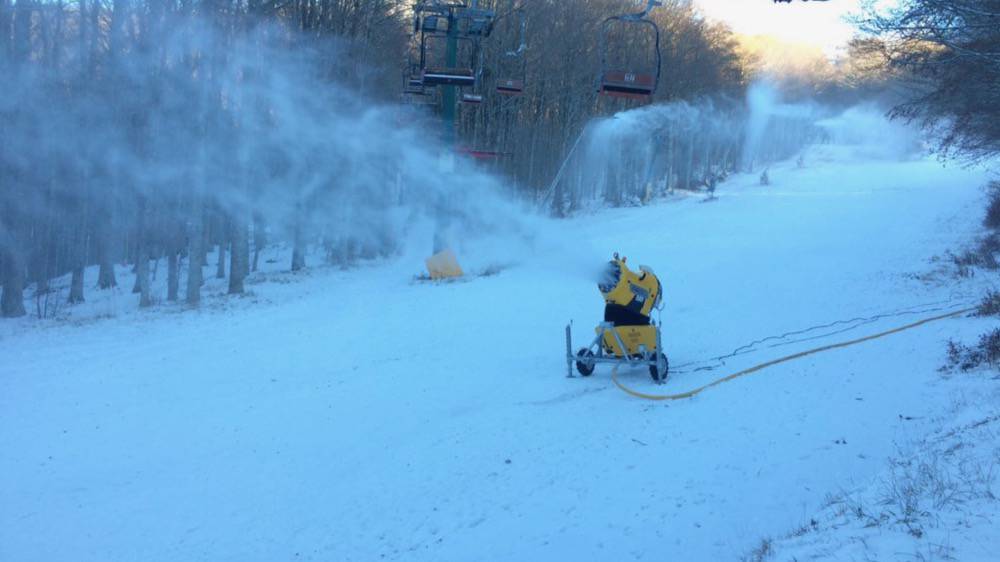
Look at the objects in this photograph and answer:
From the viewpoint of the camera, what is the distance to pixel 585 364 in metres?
13.7

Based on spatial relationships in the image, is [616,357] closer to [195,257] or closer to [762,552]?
[762,552]

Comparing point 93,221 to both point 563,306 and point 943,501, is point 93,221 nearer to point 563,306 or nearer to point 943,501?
point 563,306

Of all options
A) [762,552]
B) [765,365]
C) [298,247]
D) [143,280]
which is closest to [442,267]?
[298,247]

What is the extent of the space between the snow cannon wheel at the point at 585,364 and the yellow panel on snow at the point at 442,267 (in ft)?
45.4

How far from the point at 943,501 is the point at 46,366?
53.7ft

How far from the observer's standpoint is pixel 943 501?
5395 mm

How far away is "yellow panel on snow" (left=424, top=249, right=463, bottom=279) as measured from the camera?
2711 centimetres

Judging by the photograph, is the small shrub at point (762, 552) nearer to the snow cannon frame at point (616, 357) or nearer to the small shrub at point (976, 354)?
the small shrub at point (976, 354)

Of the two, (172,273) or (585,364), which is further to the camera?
(172,273)

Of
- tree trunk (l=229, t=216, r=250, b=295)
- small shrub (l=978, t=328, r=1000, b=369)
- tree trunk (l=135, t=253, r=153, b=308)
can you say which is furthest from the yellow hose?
tree trunk (l=135, t=253, r=153, b=308)

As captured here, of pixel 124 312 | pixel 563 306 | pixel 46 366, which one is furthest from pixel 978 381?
pixel 124 312

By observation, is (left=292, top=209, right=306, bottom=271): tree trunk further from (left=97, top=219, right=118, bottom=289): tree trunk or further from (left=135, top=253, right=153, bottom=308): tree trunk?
(left=97, top=219, right=118, bottom=289): tree trunk

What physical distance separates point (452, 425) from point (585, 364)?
3.48 meters

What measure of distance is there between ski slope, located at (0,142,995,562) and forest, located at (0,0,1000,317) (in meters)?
5.26
